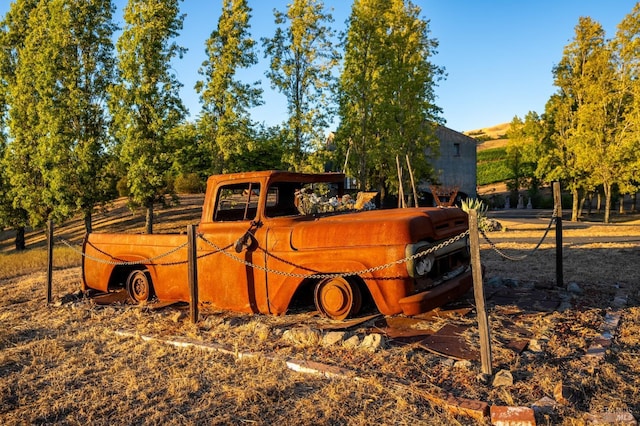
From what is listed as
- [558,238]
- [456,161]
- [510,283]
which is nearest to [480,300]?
[510,283]

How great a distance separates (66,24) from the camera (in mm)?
19016

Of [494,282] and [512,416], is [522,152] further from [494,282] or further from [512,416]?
[512,416]

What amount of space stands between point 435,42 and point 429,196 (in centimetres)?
1178

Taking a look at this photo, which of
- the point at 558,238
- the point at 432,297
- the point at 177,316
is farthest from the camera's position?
the point at 558,238

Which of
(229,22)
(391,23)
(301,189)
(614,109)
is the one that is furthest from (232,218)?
(614,109)

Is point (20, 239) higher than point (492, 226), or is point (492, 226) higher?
point (492, 226)

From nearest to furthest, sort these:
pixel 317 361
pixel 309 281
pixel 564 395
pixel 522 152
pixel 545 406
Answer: pixel 545 406
pixel 564 395
pixel 317 361
pixel 309 281
pixel 522 152

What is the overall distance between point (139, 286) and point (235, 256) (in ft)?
7.44

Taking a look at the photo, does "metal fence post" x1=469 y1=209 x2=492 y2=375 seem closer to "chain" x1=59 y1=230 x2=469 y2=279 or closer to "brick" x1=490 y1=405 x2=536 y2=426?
"chain" x1=59 y1=230 x2=469 y2=279

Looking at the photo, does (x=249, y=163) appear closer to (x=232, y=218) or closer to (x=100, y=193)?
(x=100, y=193)

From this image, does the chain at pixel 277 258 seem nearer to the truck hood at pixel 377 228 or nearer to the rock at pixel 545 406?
the truck hood at pixel 377 228

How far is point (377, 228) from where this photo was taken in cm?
469

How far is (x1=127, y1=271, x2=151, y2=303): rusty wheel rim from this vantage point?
6.81 metres

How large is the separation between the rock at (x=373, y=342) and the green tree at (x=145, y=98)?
15.2 m
